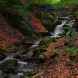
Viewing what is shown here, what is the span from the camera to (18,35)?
1559 centimetres

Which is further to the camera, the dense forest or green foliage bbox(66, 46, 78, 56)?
green foliage bbox(66, 46, 78, 56)

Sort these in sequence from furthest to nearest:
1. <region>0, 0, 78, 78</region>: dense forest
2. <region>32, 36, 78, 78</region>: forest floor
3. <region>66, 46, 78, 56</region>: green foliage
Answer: <region>66, 46, 78, 56</region>: green foliage, <region>0, 0, 78, 78</region>: dense forest, <region>32, 36, 78, 78</region>: forest floor

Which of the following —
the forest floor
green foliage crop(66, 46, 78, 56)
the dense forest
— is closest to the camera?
the forest floor

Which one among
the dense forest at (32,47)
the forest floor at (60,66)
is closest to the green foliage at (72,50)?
the dense forest at (32,47)

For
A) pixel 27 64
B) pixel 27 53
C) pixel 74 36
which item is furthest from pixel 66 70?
pixel 74 36

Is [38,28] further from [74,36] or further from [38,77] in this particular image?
[38,77]

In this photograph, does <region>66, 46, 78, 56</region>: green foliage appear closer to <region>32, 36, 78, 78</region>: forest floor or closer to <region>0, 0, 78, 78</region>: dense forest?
<region>0, 0, 78, 78</region>: dense forest

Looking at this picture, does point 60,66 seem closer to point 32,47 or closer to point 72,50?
point 72,50

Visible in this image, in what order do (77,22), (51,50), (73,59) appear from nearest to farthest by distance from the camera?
(73,59) → (51,50) → (77,22)

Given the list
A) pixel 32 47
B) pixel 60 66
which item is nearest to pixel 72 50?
pixel 60 66

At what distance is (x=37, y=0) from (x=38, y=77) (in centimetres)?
772

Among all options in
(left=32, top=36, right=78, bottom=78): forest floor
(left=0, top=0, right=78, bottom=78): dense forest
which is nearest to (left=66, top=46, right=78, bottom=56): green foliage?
(left=0, top=0, right=78, bottom=78): dense forest

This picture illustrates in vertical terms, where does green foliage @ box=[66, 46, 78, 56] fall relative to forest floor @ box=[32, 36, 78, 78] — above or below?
above

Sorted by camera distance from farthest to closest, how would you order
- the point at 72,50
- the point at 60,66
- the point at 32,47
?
the point at 32,47 → the point at 72,50 → the point at 60,66
